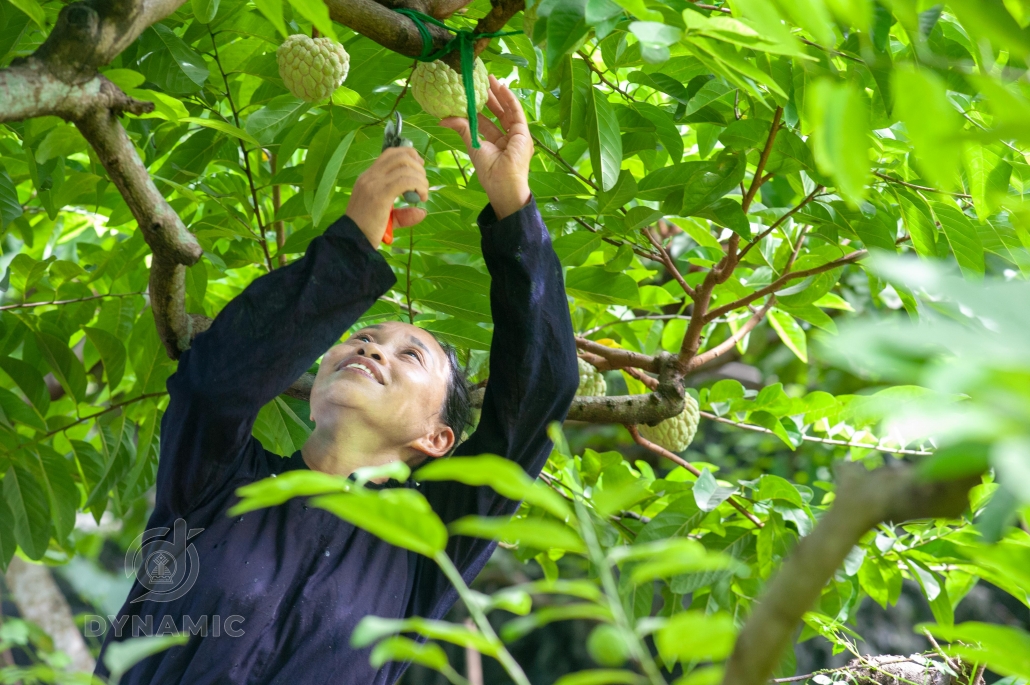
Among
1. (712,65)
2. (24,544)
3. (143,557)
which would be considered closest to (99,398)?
(24,544)

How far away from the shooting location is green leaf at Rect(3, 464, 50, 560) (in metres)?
1.35

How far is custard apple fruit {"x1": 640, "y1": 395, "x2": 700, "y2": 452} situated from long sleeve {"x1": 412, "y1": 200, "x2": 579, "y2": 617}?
42 centimetres

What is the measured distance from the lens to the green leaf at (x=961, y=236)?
41.1 inches

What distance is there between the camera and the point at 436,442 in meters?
1.17

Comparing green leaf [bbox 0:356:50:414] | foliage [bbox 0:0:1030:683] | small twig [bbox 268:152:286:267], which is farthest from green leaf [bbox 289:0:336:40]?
green leaf [bbox 0:356:50:414]

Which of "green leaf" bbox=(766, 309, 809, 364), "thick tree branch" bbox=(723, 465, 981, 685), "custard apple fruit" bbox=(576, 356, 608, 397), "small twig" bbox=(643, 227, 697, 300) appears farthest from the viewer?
"green leaf" bbox=(766, 309, 809, 364)

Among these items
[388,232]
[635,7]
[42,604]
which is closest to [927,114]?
[635,7]

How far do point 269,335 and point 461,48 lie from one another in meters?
0.34

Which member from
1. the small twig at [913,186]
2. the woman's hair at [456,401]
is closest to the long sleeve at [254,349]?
the woman's hair at [456,401]

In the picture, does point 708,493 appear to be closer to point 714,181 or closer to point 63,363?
point 714,181

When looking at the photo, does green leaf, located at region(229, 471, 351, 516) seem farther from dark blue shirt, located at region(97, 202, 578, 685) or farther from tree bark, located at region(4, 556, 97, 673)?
tree bark, located at region(4, 556, 97, 673)

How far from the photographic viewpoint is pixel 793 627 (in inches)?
10.7

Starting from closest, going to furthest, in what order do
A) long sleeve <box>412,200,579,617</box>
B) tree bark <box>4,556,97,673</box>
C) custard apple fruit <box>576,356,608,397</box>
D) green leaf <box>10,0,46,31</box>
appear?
1. green leaf <box>10,0,46,31</box>
2. long sleeve <box>412,200,579,617</box>
3. custard apple fruit <box>576,356,608,397</box>
4. tree bark <box>4,556,97,673</box>

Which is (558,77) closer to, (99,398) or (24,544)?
(24,544)
